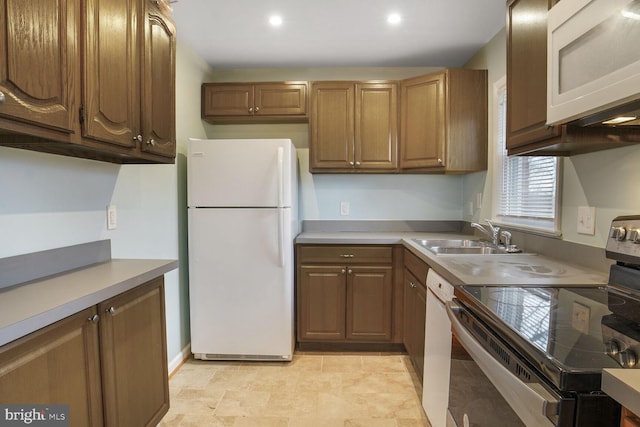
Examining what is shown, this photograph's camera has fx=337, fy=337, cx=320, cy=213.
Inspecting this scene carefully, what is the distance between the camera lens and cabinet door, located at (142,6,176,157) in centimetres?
152

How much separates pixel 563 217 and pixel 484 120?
1123 mm

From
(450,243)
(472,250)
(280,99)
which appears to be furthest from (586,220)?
(280,99)

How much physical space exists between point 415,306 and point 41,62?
214 centimetres

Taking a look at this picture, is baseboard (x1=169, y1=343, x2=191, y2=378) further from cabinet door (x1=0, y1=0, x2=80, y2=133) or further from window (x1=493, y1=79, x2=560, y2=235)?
window (x1=493, y1=79, x2=560, y2=235)

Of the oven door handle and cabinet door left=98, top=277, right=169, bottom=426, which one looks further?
cabinet door left=98, top=277, right=169, bottom=426

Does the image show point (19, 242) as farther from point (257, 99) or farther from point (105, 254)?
point (257, 99)

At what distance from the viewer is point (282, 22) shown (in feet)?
7.20

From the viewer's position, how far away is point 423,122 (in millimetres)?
2639

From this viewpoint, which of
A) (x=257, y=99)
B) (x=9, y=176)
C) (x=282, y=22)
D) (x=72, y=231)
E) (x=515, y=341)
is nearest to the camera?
(x=515, y=341)

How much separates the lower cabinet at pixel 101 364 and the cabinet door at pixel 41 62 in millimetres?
615

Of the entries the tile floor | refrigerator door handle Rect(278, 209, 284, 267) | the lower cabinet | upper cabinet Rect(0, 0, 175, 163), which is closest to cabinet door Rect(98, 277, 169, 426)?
the lower cabinet

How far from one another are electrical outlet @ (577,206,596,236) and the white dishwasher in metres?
0.68

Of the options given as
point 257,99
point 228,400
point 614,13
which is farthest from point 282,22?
point 228,400

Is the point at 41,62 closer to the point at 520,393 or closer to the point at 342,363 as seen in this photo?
the point at 520,393
